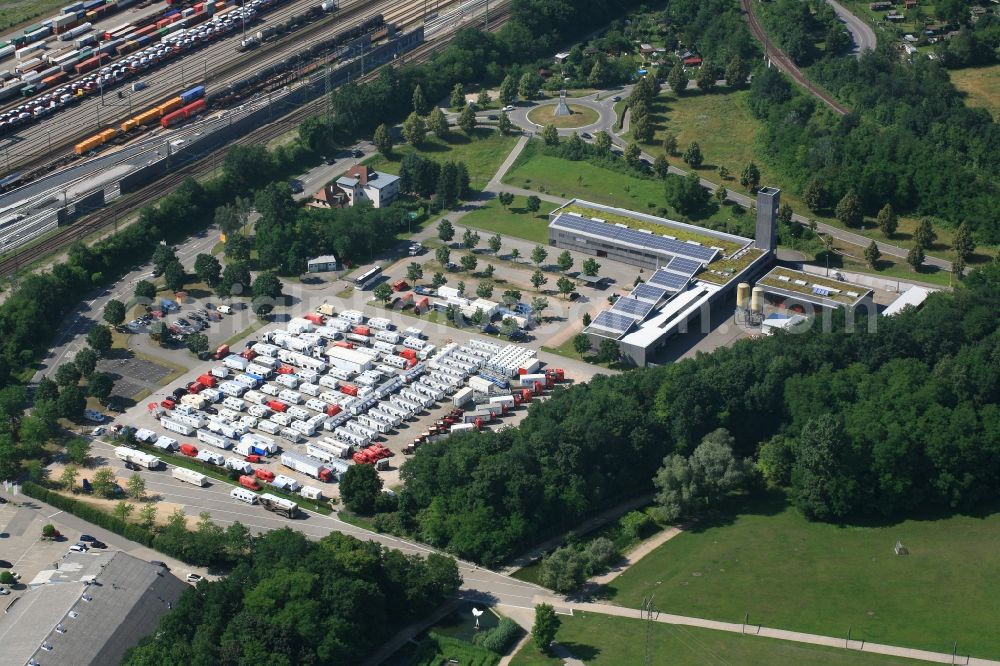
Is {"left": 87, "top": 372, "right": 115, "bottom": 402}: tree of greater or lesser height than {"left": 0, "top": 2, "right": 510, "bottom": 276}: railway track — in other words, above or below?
below

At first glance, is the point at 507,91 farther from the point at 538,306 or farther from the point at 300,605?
the point at 300,605

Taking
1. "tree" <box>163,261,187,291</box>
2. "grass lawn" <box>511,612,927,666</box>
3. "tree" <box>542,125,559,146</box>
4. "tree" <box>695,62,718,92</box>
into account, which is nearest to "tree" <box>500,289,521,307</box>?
"tree" <box>163,261,187,291</box>

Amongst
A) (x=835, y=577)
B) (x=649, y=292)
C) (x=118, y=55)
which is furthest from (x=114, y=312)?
(x=118, y=55)

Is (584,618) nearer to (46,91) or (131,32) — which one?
(46,91)

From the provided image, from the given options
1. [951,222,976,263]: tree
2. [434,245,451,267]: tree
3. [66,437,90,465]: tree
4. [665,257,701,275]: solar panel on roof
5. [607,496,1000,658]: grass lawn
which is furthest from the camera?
[434,245,451,267]: tree

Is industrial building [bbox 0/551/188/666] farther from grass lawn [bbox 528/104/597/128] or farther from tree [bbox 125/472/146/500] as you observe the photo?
grass lawn [bbox 528/104/597/128]

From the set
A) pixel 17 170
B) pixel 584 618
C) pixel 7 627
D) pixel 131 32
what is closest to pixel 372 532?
pixel 584 618
